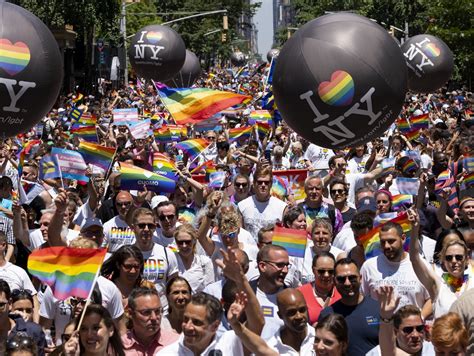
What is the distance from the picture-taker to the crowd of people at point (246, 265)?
6219 mm

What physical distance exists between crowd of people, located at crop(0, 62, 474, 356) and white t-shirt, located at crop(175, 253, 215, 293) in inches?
0.4

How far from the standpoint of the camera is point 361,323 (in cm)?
670

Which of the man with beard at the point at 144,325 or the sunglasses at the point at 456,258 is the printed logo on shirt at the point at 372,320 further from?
the man with beard at the point at 144,325

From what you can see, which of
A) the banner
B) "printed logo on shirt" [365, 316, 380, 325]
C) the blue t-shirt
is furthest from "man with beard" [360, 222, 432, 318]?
the banner

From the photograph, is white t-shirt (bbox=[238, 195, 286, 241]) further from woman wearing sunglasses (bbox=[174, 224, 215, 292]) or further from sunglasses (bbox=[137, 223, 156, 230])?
sunglasses (bbox=[137, 223, 156, 230])

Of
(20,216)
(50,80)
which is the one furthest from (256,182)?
(50,80)

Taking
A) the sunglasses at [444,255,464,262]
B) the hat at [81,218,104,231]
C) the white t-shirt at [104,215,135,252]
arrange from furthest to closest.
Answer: the white t-shirt at [104,215,135,252], the hat at [81,218,104,231], the sunglasses at [444,255,464,262]

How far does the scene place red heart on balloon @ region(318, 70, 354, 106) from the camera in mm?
7184

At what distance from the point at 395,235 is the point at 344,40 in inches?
56.5

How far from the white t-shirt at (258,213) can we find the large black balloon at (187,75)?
1250 centimetres

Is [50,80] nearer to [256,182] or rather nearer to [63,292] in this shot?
[63,292]

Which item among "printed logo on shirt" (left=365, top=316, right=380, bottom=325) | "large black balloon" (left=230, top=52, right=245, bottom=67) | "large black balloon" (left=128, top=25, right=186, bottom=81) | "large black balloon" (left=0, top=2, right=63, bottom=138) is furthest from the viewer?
"large black balloon" (left=230, top=52, right=245, bottom=67)

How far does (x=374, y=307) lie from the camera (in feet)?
22.5

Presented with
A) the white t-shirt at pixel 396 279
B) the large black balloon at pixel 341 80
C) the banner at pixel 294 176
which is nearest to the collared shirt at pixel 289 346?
the white t-shirt at pixel 396 279
